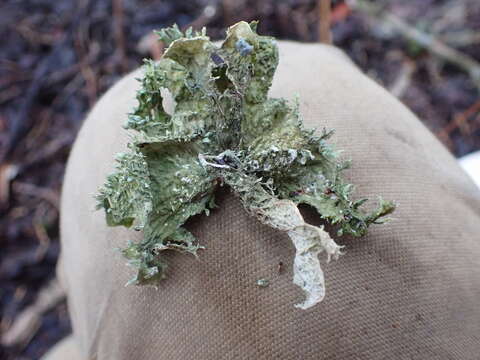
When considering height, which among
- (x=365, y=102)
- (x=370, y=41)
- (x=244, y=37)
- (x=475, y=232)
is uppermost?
(x=370, y=41)

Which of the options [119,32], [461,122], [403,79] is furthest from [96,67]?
[461,122]

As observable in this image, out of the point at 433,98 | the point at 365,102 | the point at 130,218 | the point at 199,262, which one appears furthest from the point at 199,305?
the point at 433,98

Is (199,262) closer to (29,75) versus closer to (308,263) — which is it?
(308,263)

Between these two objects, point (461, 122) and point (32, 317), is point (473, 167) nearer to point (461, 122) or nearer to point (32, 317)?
point (461, 122)

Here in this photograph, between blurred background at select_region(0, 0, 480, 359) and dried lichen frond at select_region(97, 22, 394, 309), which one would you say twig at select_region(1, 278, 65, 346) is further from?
dried lichen frond at select_region(97, 22, 394, 309)

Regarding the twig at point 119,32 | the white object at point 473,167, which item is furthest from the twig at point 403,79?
the twig at point 119,32

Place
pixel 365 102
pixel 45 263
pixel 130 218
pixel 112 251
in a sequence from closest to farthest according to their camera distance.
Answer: pixel 130 218 → pixel 112 251 → pixel 365 102 → pixel 45 263

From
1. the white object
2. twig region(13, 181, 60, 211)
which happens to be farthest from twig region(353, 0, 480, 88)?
twig region(13, 181, 60, 211)

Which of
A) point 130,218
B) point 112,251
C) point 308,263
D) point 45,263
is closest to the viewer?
point 308,263
